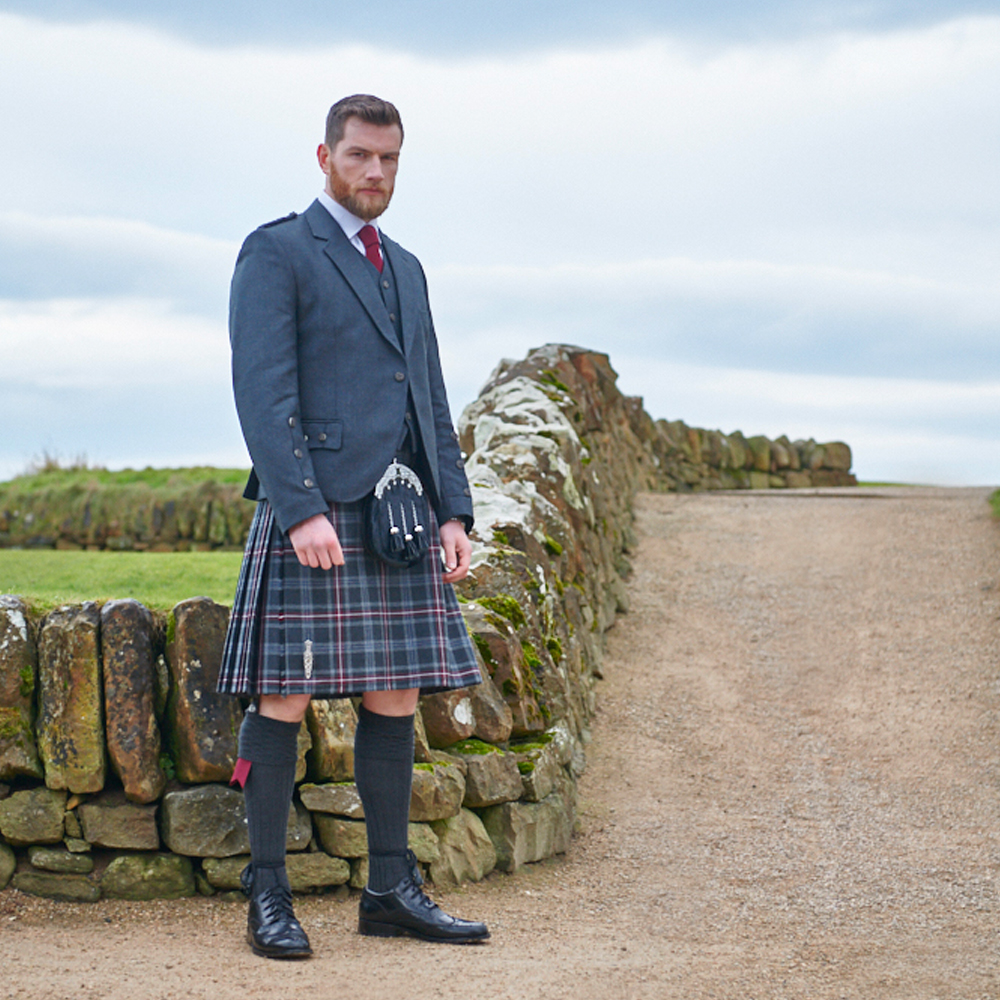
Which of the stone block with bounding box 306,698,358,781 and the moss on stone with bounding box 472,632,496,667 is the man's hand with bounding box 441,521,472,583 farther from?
the moss on stone with bounding box 472,632,496,667

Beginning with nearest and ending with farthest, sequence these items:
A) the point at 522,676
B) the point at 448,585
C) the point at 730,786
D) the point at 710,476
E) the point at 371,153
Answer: the point at 371,153, the point at 448,585, the point at 522,676, the point at 730,786, the point at 710,476

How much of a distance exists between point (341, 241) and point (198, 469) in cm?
1179

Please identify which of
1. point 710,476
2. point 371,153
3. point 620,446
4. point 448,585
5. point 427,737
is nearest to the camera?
point 371,153

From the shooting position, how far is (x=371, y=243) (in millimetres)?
3219

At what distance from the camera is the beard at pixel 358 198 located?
3127mm

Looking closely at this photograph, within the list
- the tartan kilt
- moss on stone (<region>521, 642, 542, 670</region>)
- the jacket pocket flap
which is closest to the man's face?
the jacket pocket flap

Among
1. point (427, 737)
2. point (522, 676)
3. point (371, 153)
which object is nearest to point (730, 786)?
point (522, 676)

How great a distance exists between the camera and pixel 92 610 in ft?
11.5

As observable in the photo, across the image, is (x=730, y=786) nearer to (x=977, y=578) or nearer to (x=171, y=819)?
(x=171, y=819)

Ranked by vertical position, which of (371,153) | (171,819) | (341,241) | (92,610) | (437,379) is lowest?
(171,819)

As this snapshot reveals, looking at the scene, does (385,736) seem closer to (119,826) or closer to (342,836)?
(342,836)

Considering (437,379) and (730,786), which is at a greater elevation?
(437,379)

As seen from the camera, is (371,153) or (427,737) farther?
(427,737)

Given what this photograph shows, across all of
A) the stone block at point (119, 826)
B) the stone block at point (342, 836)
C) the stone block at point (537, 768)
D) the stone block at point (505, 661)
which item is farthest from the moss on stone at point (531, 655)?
the stone block at point (119, 826)
